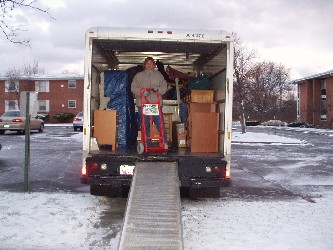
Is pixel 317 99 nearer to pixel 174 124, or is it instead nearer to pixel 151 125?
pixel 174 124

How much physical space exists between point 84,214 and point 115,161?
38.4 inches

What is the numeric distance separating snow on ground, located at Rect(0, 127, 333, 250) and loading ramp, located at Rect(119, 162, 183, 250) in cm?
45

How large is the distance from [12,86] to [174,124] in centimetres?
4272

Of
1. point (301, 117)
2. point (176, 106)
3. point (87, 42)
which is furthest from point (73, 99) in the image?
point (87, 42)

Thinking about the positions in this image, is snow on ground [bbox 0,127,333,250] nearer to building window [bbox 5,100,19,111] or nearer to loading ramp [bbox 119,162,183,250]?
loading ramp [bbox 119,162,183,250]

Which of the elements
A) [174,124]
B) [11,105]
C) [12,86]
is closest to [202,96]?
[174,124]

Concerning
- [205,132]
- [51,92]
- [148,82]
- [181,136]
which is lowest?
[181,136]

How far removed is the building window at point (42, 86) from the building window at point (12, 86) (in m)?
2.09

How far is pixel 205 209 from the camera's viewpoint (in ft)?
24.9

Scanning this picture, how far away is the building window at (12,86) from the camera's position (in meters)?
48.3

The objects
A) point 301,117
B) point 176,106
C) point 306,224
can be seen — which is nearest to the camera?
point 306,224

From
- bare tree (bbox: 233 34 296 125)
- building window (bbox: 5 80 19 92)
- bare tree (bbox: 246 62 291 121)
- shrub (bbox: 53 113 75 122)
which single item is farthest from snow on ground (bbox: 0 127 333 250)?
bare tree (bbox: 246 62 291 121)

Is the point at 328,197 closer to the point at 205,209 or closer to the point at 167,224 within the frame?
the point at 205,209

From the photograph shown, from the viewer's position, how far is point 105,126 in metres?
7.98
